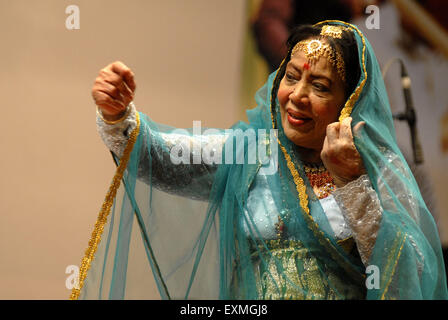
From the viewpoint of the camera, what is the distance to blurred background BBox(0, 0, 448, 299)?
68.7 inches

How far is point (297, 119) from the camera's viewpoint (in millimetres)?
1217

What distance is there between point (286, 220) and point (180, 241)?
0.82 feet

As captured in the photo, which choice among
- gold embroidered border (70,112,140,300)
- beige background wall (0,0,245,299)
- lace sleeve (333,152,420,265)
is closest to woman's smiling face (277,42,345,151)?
lace sleeve (333,152,420,265)

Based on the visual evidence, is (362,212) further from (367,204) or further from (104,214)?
(104,214)

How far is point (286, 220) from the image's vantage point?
119cm

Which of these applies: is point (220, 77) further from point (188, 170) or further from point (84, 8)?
point (188, 170)

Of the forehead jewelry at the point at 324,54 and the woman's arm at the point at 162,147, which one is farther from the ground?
the forehead jewelry at the point at 324,54

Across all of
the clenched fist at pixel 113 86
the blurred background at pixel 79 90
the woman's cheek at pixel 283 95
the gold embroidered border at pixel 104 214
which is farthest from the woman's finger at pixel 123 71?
the blurred background at pixel 79 90

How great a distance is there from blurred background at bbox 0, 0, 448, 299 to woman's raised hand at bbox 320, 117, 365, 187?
89 centimetres

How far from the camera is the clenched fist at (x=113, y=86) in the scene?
1062 millimetres

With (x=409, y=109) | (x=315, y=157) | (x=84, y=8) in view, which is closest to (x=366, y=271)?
(x=315, y=157)

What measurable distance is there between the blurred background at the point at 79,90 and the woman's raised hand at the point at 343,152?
0.89m

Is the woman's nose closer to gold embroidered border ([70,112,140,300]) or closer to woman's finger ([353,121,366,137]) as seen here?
woman's finger ([353,121,366,137])

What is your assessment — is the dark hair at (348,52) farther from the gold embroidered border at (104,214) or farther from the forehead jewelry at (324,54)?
the gold embroidered border at (104,214)
